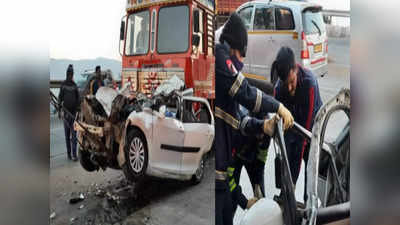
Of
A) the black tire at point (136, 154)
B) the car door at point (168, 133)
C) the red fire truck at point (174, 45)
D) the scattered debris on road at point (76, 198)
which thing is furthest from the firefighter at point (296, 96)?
the scattered debris on road at point (76, 198)

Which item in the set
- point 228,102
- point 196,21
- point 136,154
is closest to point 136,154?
point 136,154

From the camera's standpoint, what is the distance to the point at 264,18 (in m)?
2.05

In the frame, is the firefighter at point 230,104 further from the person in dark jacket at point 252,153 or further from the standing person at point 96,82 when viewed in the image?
the standing person at point 96,82

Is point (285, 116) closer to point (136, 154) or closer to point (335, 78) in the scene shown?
point (335, 78)

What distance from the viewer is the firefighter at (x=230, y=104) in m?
2.07

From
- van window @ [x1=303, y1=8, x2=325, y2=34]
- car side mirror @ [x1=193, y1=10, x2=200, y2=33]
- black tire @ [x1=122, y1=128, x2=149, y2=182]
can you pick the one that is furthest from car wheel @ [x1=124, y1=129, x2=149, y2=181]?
van window @ [x1=303, y1=8, x2=325, y2=34]

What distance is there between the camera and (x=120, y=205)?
86.0 inches

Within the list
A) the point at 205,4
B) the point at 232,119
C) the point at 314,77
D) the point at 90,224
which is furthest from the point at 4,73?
the point at 314,77

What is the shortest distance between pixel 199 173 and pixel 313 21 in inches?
52.8

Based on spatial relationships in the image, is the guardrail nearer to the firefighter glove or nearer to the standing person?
the firefighter glove

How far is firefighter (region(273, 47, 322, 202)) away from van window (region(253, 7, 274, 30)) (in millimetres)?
206

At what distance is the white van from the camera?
1940 millimetres

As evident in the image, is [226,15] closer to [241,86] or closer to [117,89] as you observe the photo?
[241,86]

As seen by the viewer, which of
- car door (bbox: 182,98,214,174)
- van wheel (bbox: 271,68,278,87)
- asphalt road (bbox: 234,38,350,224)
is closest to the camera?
asphalt road (bbox: 234,38,350,224)
